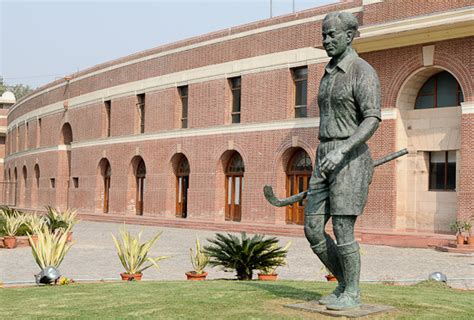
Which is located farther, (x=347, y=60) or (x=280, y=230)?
(x=280, y=230)

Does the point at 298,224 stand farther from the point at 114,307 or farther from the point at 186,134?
the point at 114,307

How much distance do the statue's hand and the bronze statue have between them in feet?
0.61

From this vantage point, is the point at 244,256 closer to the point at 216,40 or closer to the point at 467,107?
the point at 467,107

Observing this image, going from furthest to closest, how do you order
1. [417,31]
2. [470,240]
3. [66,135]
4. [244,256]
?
[66,135] < [417,31] < [470,240] < [244,256]

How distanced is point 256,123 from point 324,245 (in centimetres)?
2343

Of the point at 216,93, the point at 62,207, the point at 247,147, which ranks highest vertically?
the point at 216,93

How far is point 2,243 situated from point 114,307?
13.9m

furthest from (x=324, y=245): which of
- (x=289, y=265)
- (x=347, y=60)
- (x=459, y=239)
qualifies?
(x=459, y=239)

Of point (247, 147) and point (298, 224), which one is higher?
point (247, 147)

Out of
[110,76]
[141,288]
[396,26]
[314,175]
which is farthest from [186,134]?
[314,175]

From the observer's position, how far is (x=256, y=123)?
1198 inches

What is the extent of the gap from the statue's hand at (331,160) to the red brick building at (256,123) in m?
16.6

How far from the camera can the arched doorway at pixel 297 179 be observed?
94.3ft

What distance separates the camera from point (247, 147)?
30.8 metres
